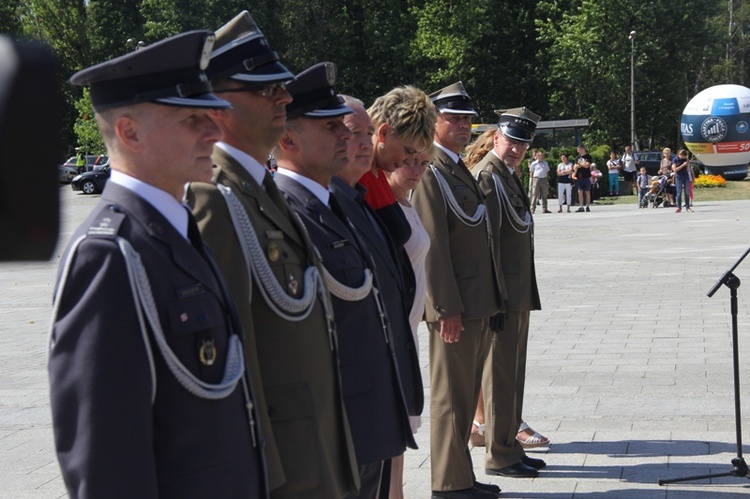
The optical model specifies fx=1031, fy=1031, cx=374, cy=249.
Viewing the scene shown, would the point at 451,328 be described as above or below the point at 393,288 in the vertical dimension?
below

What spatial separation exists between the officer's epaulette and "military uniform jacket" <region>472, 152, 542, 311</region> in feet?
13.8

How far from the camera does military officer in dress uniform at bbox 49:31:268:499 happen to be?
210 centimetres

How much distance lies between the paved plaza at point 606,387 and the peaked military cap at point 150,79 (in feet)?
1.87

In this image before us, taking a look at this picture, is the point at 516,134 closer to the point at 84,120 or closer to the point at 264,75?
the point at 264,75

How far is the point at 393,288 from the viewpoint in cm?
417

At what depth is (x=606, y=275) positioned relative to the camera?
15578 millimetres

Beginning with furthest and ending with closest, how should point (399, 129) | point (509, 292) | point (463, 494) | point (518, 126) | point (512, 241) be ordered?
point (518, 126)
point (512, 241)
point (509, 292)
point (463, 494)
point (399, 129)

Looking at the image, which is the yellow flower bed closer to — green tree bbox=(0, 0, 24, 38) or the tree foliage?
the tree foliage

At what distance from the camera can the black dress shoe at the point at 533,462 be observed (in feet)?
20.3

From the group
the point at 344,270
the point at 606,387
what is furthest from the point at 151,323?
the point at 606,387

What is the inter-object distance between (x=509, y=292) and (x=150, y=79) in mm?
4252

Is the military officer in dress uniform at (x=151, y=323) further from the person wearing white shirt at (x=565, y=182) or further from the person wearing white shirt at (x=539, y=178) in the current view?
the person wearing white shirt at (x=565, y=182)

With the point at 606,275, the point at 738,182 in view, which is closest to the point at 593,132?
the point at 738,182

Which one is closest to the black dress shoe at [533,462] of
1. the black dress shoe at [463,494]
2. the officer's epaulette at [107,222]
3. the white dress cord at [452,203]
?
the black dress shoe at [463,494]
